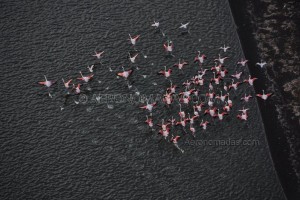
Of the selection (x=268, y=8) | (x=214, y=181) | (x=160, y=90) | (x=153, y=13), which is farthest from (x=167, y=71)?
(x=268, y=8)

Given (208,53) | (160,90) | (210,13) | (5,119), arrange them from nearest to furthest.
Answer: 1. (5,119)
2. (160,90)
3. (208,53)
4. (210,13)

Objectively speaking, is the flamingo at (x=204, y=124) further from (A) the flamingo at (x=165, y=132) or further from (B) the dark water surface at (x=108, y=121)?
(A) the flamingo at (x=165, y=132)

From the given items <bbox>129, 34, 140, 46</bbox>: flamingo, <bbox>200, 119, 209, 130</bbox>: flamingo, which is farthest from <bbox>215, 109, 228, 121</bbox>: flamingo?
<bbox>129, 34, 140, 46</bbox>: flamingo

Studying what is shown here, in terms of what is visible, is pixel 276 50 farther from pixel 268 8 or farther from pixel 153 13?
pixel 153 13

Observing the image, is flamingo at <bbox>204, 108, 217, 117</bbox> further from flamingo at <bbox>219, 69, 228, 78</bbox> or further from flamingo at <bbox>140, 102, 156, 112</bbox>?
flamingo at <bbox>140, 102, 156, 112</bbox>

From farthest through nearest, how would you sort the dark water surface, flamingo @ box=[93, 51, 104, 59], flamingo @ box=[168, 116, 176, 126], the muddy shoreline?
flamingo @ box=[93, 51, 104, 59]
flamingo @ box=[168, 116, 176, 126]
the muddy shoreline
the dark water surface

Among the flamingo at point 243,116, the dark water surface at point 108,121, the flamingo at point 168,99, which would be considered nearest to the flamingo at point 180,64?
the dark water surface at point 108,121
